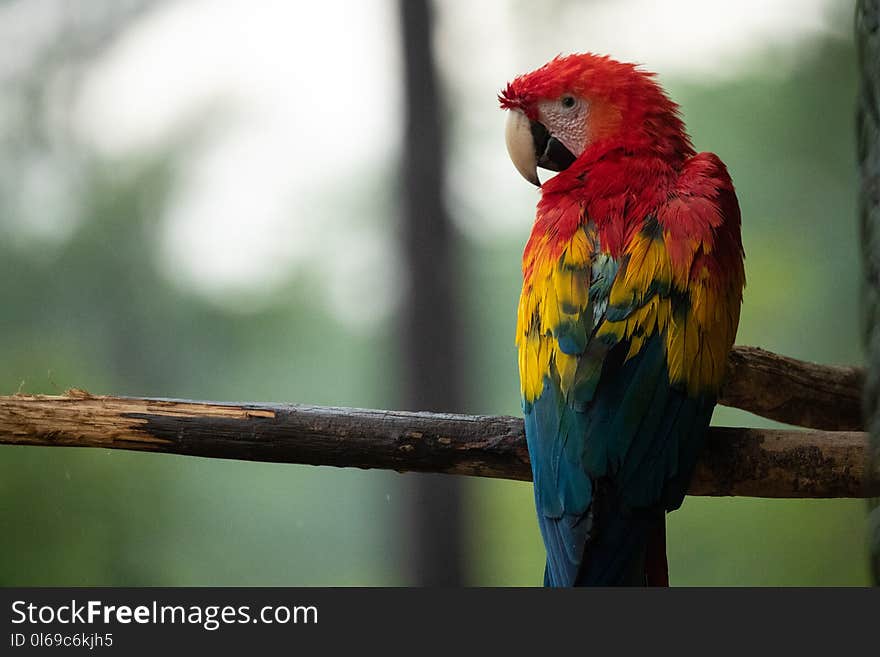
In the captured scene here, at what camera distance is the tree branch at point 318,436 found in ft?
3.36

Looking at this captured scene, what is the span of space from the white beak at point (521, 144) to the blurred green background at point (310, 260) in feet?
2.65

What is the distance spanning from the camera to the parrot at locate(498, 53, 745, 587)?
0.94 meters

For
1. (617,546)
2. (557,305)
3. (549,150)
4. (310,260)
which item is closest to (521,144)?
(549,150)

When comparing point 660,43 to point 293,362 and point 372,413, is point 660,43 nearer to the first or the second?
point 293,362

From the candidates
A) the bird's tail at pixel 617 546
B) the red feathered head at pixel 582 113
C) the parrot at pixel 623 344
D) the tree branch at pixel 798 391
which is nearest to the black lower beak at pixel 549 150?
the red feathered head at pixel 582 113

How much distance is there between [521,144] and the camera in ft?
4.48

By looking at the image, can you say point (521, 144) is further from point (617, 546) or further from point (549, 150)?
point (617, 546)

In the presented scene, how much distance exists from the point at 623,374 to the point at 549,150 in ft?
1.71

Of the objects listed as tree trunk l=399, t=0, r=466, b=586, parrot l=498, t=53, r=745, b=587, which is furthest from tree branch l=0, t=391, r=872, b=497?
tree trunk l=399, t=0, r=466, b=586

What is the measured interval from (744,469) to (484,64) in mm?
1620

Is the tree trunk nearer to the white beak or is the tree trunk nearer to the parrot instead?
the white beak

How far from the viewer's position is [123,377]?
2205 mm

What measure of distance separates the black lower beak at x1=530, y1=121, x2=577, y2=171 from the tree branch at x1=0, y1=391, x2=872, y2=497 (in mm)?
510
